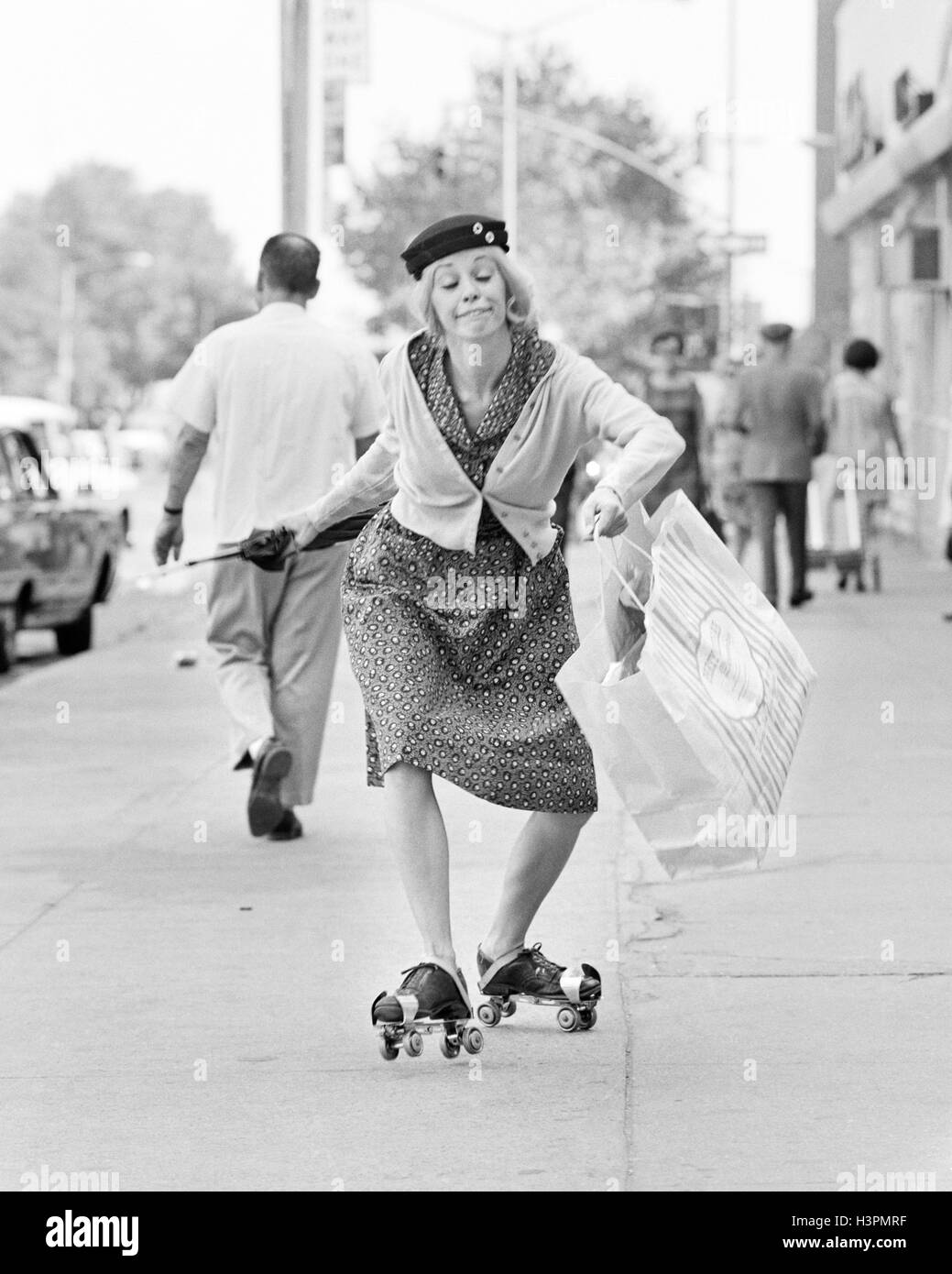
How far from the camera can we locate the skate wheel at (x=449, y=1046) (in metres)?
5.04

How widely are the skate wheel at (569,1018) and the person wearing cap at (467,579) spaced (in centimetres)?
32

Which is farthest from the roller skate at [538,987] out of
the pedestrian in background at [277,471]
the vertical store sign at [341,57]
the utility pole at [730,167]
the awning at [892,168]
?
the utility pole at [730,167]

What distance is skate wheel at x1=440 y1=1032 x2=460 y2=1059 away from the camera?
5043 mm

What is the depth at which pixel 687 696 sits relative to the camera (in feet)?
15.6

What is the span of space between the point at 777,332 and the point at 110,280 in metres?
106

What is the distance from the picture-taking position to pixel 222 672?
8.01m

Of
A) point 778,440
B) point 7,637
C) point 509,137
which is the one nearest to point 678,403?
point 778,440

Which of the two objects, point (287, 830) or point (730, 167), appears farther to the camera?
point (730, 167)

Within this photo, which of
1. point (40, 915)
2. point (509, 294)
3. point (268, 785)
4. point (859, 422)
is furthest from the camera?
point (859, 422)

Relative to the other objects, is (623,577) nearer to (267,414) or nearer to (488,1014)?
(488,1014)

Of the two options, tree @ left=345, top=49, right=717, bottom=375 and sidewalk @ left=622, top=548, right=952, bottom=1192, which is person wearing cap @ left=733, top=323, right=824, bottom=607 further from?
tree @ left=345, top=49, right=717, bottom=375

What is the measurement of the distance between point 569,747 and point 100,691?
7.77 m
